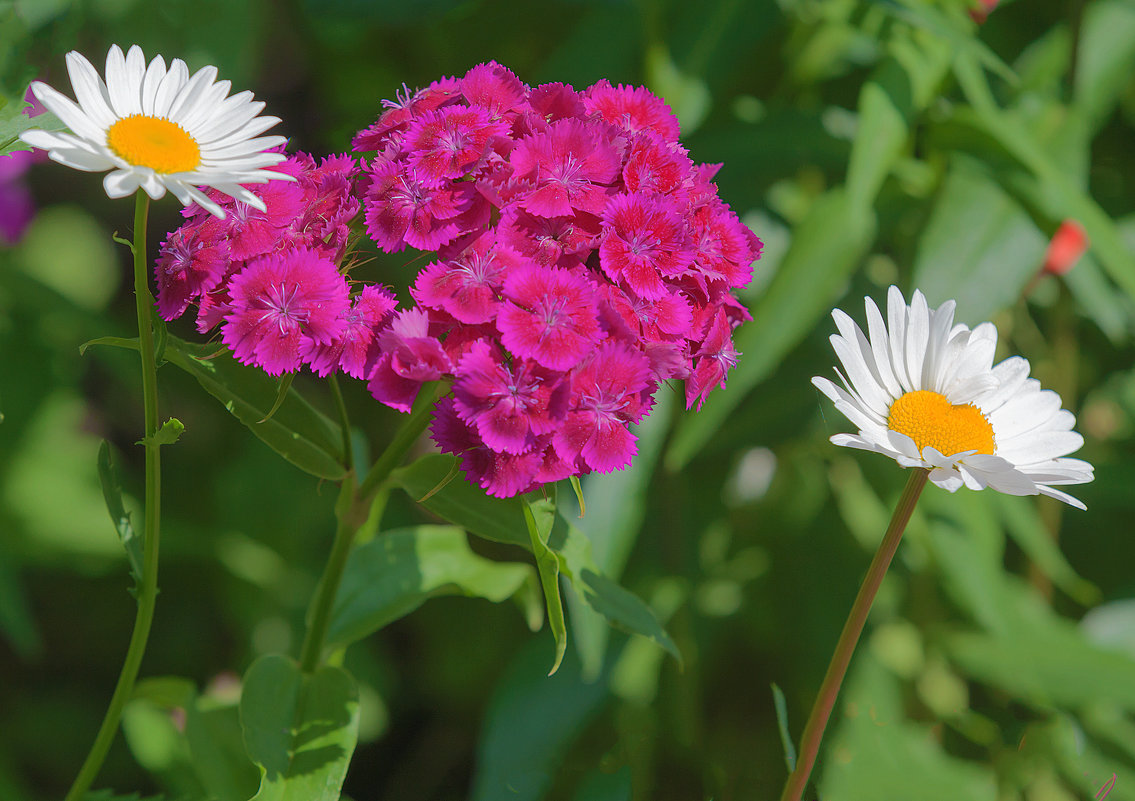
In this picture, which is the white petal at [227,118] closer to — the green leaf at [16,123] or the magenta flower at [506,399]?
the green leaf at [16,123]

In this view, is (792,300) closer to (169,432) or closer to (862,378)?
(862,378)

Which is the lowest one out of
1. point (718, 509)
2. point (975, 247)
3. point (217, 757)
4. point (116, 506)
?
point (217, 757)

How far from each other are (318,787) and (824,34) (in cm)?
93

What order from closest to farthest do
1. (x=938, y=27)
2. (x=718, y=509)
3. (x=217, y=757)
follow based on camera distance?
1. (x=217, y=757)
2. (x=938, y=27)
3. (x=718, y=509)

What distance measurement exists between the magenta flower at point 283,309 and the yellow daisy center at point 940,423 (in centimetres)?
30

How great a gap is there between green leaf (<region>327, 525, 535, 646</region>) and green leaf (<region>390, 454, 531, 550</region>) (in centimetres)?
12

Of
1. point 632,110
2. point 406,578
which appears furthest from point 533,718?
point 632,110

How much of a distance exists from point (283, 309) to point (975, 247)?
2.37 ft

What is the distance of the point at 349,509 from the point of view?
612 millimetres

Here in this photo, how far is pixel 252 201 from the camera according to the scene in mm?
446

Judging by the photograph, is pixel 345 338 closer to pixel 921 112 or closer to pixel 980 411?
pixel 980 411

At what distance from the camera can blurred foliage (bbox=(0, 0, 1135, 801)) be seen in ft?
2.97

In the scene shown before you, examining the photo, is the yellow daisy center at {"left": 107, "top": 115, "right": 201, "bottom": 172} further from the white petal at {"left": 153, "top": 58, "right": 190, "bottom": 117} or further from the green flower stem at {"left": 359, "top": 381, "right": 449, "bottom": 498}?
the green flower stem at {"left": 359, "top": 381, "right": 449, "bottom": 498}

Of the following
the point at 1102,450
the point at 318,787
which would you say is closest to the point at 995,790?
the point at 1102,450
